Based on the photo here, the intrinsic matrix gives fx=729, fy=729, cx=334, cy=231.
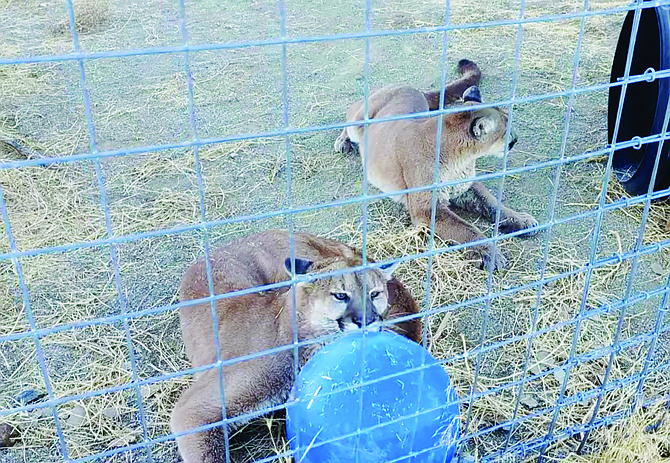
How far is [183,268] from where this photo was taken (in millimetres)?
3689

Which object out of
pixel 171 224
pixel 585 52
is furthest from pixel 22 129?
pixel 585 52

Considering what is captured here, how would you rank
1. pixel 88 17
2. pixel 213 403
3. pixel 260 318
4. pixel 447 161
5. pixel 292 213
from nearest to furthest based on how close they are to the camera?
pixel 292 213, pixel 213 403, pixel 260 318, pixel 447 161, pixel 88 17

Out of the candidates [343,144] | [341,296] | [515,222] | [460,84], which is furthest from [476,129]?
[341,296]

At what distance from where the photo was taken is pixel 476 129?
411 centimetres

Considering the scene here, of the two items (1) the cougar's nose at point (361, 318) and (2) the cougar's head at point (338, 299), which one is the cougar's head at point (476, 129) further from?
(1) the cougar's nose at point (361, 318)

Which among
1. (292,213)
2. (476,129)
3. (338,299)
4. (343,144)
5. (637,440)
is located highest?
(292,213)

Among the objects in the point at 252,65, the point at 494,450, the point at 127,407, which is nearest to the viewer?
the point at 494,450

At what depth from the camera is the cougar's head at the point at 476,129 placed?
13.4 feet

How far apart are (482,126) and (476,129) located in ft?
0.12

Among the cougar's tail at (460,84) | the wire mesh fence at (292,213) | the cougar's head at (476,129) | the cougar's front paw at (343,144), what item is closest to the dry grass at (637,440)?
the wire mesh fence at (292,213)

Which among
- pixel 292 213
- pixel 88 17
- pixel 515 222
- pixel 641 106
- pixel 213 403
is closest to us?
pixel 292 213

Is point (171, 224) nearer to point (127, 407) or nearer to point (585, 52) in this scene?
point (127, 407)

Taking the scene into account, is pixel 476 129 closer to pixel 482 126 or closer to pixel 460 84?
pixel 482 126

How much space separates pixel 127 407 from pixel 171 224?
1.44 meters
